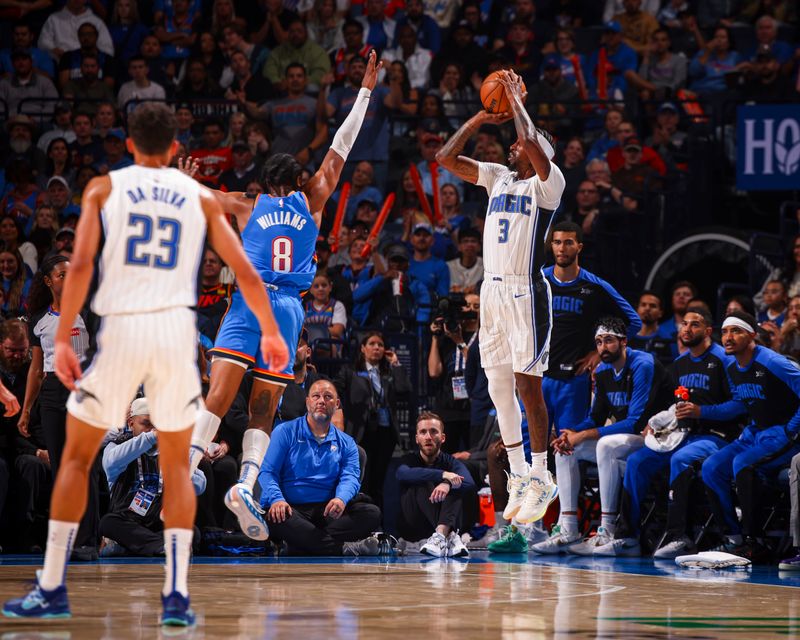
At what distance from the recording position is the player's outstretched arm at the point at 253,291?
19.1 ft

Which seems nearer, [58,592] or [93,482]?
[58,592]

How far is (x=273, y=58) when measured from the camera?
666 inches

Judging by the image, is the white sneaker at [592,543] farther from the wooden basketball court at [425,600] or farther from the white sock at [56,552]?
the white sock at [56,552]

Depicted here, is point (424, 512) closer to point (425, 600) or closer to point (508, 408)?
point (508, 408)

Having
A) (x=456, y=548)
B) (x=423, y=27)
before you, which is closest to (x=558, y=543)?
(x=456, y=548)

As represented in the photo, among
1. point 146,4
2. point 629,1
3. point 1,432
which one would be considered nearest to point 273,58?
point 146,4

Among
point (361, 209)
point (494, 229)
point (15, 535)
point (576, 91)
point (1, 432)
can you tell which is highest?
point (576, 91)

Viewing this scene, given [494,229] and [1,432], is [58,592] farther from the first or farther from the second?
[1,432]

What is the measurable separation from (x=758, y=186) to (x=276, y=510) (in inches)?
277

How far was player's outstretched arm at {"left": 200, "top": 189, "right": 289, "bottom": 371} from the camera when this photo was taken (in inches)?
229

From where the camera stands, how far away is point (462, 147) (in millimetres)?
9023

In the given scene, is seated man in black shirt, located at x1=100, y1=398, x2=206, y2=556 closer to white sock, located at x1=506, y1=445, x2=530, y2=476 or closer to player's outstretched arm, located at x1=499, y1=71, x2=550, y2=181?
white sock, located at x1=506, y1=445, x2=530, y2=476

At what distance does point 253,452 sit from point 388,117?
8.47 metres

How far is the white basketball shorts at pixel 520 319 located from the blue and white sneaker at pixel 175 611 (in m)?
3.73
